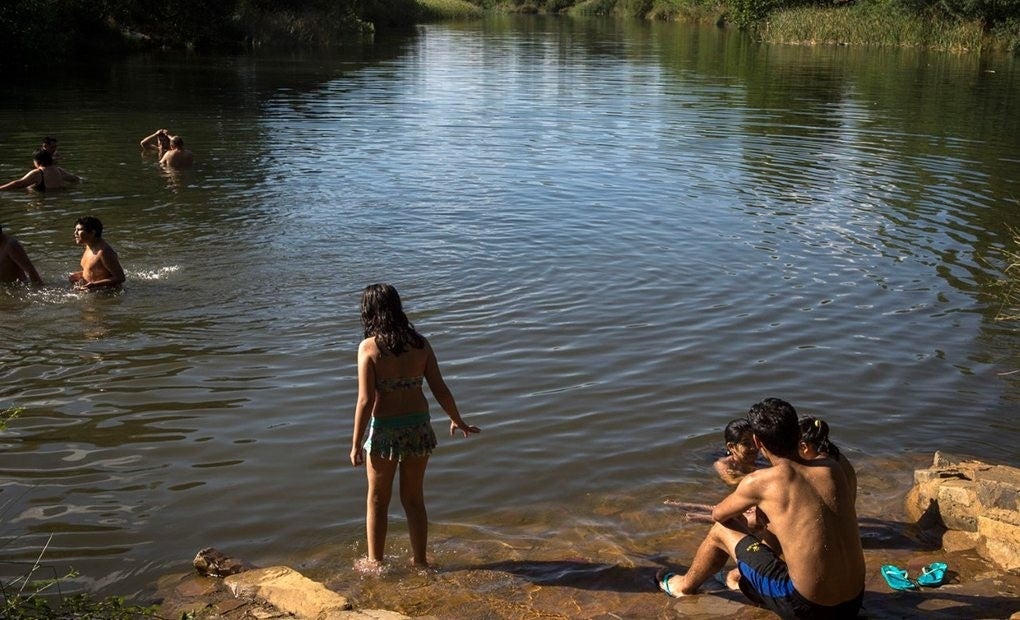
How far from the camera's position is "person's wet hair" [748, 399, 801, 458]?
5020 millimetres

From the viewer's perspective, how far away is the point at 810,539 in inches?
196

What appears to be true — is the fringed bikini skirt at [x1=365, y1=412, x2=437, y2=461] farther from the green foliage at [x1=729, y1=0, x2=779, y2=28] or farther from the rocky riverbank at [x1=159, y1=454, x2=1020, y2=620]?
the green foliage at [x1=729, y1=0, x2=779, y2=28]

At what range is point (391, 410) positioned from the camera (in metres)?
5.81

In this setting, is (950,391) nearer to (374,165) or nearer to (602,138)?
(374,165)

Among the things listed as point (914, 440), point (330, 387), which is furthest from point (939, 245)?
point (330, 387)

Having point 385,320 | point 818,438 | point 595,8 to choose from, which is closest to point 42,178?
point 385,320

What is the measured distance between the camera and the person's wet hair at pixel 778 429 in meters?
5.02

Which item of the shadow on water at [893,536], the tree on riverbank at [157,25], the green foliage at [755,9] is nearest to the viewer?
the shadow on water at [893,536]

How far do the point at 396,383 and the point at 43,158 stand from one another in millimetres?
12263

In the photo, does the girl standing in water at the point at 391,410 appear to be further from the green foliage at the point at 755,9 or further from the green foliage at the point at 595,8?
the green foliage at the point at 595,8

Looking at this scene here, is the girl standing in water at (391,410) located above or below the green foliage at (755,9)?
below

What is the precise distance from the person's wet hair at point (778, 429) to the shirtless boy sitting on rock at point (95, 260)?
835 cm

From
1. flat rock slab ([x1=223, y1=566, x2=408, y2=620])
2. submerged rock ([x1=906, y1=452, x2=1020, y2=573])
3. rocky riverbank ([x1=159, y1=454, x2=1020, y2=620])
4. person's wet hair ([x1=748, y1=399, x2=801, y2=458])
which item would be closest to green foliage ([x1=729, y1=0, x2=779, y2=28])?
submerged rock ([x1=906, y1=452, x2=1020, y2=573])

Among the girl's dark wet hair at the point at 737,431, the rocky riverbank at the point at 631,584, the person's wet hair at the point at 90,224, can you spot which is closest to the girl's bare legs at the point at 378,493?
the rocky riverbank at the point at 631,584
